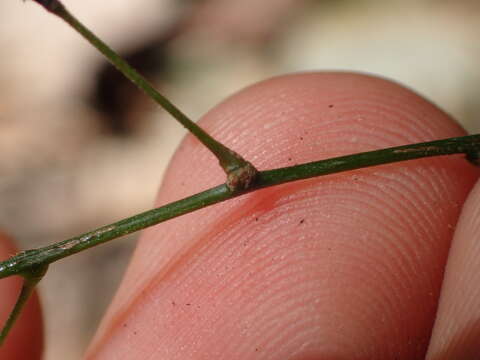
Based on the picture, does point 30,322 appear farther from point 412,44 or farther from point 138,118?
point 412,44

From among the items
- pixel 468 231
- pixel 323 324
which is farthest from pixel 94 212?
pixel 468 231

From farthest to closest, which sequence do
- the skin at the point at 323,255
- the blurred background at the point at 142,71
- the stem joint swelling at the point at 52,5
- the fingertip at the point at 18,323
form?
the blurred background at the point at 142,71, the fingertip at the point at 18,323, the skin at the point at 323,255, the stem joint swelling at the point at 52,5

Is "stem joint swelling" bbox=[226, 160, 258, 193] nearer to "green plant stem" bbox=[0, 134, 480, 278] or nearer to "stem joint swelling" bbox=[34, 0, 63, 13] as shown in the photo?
"green plant stem" bbox=[0, 134, 480, 278]

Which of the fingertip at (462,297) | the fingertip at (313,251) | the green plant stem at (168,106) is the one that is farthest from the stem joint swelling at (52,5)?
the fingertip at (462,297)

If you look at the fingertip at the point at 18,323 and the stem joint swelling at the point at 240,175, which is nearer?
the stem joint swelling at the point at 240,175

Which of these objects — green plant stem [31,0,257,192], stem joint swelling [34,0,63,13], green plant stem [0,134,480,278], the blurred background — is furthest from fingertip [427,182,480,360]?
the blurred background

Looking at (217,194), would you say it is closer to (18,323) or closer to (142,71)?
(18,323)

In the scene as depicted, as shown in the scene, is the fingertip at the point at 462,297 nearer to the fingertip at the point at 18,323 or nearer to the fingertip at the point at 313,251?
the fingertip at the point at 313,251
